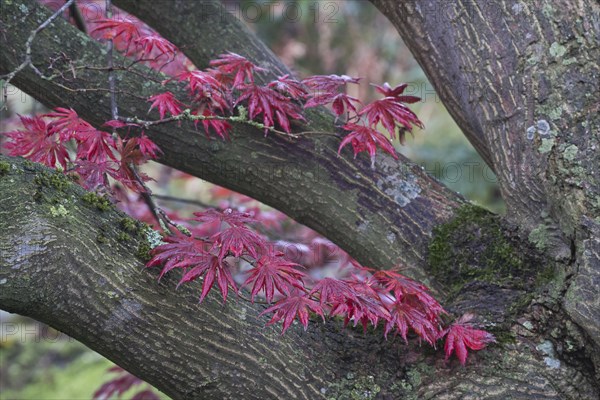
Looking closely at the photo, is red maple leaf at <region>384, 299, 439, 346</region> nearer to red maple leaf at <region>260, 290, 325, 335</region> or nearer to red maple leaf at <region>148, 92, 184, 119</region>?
red maple leaf at <region>260, 290, 325, 335</region>

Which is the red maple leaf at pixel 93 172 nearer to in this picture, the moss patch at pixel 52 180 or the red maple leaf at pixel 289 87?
the moss patch at pixel 52 180

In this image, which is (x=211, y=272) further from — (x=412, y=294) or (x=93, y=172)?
(x=412, y=294)

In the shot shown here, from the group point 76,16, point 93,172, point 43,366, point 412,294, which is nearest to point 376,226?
point 412,294

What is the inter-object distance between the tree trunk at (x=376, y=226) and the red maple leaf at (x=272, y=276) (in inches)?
5.2

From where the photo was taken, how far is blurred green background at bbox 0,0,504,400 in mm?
4688

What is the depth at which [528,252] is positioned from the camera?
1.77 metres

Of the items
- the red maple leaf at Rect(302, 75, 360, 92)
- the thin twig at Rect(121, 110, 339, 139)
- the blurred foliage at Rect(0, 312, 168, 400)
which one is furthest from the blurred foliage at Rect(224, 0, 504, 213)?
the thin twig at Rect(121, 110, 339, 139)

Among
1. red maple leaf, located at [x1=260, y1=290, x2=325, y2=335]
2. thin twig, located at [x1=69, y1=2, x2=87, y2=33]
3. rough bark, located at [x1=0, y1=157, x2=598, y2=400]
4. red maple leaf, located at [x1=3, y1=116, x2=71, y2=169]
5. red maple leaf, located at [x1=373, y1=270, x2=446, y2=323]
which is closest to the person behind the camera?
rough bark, located at [x1=0, y1=157, x2=598, y2=400]

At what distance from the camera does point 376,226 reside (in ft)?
6.40

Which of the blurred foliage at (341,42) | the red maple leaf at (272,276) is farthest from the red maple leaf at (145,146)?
the blurred foliage at (341,42)

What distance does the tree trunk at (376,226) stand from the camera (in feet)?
Answer: 4.69

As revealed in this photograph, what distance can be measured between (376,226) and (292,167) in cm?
30

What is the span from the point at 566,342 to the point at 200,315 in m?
0.88

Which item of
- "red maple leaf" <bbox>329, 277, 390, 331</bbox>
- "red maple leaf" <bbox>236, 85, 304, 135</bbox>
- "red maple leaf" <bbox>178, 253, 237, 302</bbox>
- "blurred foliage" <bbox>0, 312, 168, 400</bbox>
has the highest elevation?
"red maple leaf" <bbox>236, 85, 304, 135</bbox>
